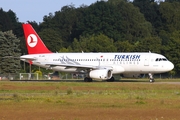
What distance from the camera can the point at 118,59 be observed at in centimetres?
7331

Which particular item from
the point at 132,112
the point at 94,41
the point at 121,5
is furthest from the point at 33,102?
the point at 121,5

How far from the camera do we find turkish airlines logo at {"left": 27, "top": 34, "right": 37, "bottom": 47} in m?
80.9

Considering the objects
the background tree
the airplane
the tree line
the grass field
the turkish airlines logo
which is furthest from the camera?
the tree line

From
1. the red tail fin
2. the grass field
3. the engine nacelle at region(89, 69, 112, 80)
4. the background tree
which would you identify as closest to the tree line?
the background tree

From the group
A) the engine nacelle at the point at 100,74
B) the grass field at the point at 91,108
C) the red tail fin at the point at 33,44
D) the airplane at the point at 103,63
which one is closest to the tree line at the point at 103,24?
the red tail fin at the point at 33,44

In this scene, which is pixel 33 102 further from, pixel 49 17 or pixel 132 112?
pixel 49 17

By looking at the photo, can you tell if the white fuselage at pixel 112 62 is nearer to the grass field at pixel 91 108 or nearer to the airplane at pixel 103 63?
the airplane at pixel 103 63

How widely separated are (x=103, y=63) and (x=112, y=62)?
127 centimetres

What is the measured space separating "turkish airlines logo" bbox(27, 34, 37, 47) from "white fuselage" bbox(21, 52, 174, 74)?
204cm

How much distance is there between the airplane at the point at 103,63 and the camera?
71562 mm

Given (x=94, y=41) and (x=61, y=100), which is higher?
(x=94, y=41)

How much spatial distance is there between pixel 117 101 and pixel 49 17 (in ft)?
463

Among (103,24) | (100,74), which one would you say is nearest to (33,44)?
(100,74)

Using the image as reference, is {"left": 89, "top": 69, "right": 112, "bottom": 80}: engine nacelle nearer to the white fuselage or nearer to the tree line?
the white fuselage
